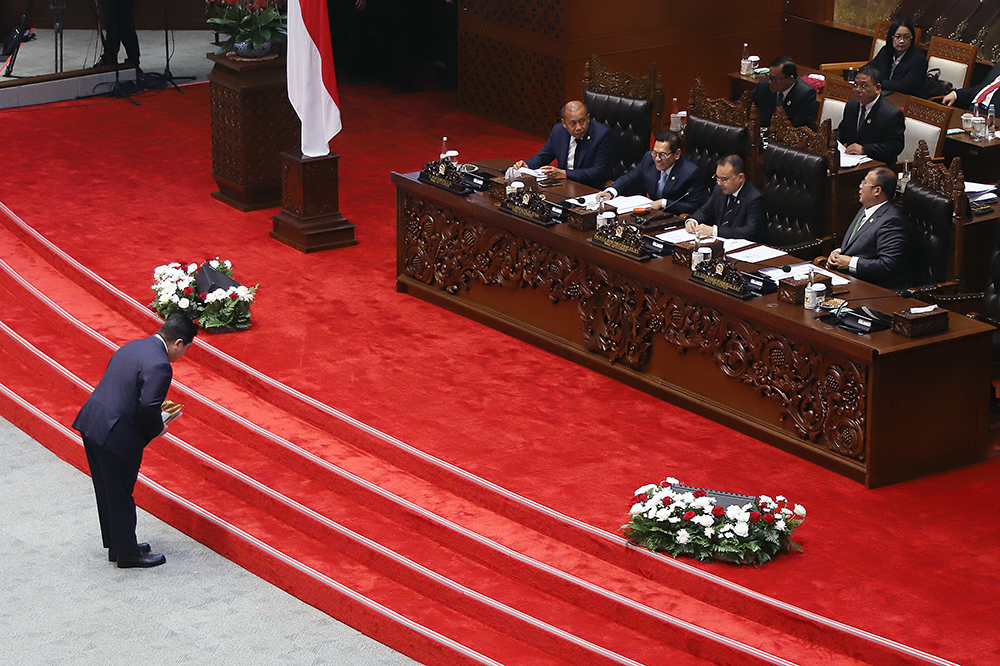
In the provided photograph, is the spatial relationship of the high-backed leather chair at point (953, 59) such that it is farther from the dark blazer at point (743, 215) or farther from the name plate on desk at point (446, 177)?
the name plate on desk at point (446, 177)

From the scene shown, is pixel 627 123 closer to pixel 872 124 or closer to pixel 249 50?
pixel 872 124

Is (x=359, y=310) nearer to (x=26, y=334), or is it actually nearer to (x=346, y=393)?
(x=346, y=393)

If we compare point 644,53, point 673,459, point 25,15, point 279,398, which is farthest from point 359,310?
point 25,15

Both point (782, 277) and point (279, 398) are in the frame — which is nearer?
point (782, 277)

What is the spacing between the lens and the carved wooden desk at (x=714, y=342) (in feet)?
19.9

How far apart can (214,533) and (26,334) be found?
252 cm

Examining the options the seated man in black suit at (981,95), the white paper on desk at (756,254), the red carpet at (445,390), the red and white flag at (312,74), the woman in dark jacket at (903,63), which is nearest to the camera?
the red carpet at (445,390)

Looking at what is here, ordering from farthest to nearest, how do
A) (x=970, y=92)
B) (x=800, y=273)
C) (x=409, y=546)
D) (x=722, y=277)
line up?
(x=970, y=92) → (x=800, y=273) → (x=722, y=277) → (x=409, y=546)

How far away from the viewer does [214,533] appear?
6.41 meters

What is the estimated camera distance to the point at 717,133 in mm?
8461

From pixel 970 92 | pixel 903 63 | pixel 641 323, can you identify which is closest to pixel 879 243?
pixel 641 323

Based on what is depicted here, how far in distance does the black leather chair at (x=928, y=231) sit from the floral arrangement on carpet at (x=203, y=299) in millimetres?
3579

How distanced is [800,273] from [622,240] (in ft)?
2.99

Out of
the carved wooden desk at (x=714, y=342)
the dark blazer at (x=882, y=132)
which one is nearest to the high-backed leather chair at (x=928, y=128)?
the dark blazer at (x=882, y=132)
